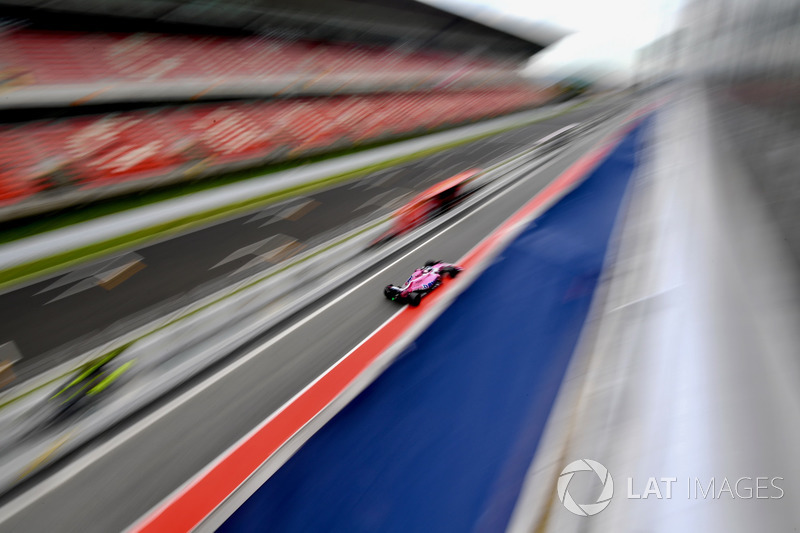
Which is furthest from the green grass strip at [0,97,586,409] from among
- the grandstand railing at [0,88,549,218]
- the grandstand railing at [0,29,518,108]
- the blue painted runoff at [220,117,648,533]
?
the grandstand railing at [0,29,518,108]

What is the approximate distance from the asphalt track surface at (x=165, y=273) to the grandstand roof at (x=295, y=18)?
314 inches

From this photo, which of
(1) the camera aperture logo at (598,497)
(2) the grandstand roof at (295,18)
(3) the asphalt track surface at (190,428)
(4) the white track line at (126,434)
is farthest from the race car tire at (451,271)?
(2) the grandstand roof at (295,18)

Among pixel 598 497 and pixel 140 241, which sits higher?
pixel 140 241

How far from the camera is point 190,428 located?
113 inches

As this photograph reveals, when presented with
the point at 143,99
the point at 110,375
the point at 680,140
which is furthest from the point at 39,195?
the point at 680,140

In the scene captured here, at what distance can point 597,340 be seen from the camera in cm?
308

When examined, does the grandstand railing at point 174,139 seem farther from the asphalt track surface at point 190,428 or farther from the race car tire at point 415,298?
the race car tire at point 415,298

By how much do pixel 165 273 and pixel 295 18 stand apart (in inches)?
481

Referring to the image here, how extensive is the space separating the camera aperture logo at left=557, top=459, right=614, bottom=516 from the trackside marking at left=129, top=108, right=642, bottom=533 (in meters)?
1.66

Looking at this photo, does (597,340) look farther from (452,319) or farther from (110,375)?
(110,375)

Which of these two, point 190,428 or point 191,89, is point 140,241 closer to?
point 190,428

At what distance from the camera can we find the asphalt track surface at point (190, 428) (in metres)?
2.37

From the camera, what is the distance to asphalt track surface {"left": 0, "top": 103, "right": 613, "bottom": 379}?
373 centimetres

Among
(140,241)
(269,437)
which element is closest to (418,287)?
(269,437)
